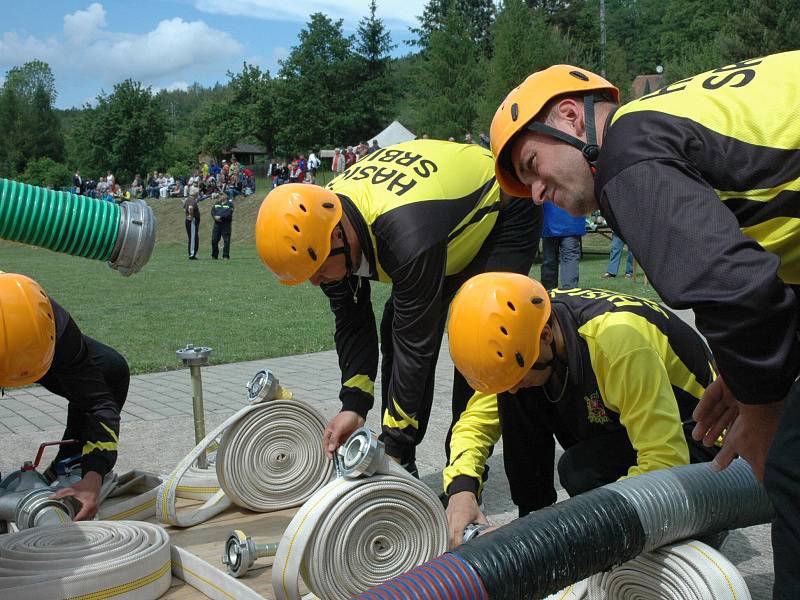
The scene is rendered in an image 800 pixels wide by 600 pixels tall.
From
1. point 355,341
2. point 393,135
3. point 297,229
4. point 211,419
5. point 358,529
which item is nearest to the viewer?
point 358,529

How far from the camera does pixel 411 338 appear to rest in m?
3.97

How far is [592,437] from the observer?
354 centimetres

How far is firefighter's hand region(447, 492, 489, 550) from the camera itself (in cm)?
331

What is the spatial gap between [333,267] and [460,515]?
52.5 inches

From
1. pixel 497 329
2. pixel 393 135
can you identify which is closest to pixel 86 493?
pixel 497 329

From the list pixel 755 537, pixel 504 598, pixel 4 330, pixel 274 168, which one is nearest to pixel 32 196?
pixel 4 330

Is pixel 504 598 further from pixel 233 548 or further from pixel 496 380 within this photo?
pixel 233 548

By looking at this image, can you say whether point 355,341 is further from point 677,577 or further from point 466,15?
point 466,15

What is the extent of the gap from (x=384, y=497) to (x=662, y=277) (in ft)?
5.39

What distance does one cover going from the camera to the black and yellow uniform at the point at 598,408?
2.99 m

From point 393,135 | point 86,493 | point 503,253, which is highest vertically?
point 393,135

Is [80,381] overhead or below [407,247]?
below

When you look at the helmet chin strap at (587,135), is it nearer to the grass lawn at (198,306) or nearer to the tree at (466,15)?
the grass lawn at (198,306)

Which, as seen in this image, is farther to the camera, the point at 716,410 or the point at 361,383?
the point at 361,383
